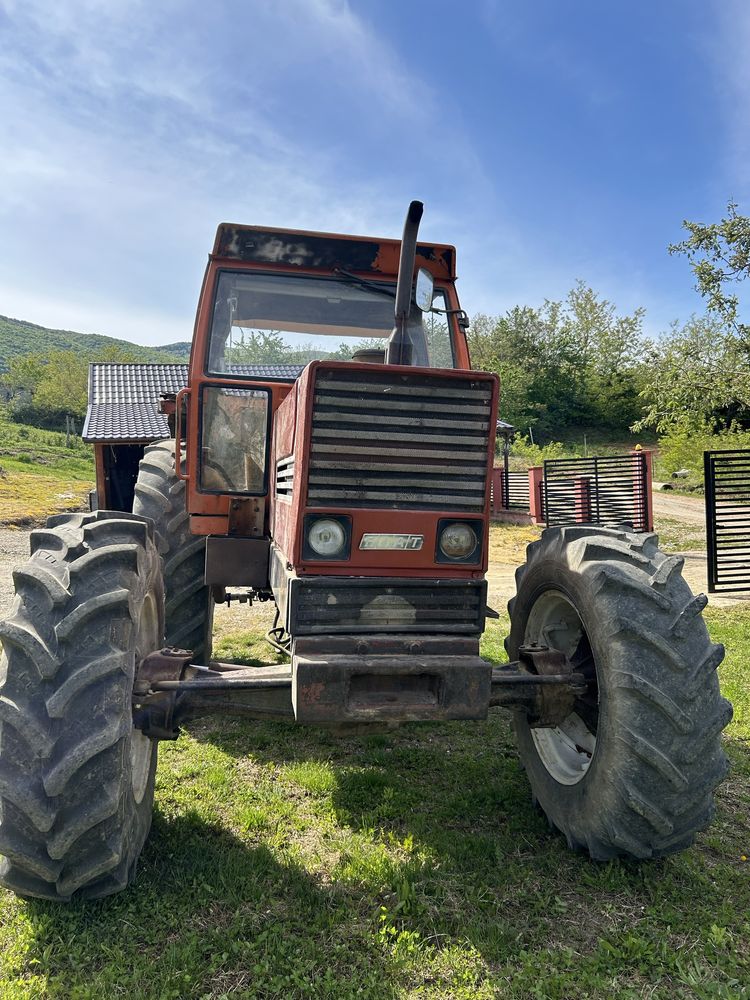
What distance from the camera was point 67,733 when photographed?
2463 millimetres

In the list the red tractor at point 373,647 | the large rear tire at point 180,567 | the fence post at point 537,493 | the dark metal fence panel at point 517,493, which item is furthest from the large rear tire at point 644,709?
the dark metal fence panel at point 517,493

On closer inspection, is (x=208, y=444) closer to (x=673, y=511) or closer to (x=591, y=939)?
(x=591, y=939)

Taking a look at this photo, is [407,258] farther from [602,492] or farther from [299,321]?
[602,492]

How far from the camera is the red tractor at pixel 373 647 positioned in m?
2.49

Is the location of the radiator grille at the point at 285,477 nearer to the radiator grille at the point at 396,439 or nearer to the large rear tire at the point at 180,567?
the radiator grille at the point at 396,439

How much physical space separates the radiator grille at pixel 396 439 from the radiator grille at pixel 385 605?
33 cm

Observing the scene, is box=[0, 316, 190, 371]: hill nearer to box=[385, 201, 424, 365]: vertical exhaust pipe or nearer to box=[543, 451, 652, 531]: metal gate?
box=[543, 451, 652, 531]: metal gate

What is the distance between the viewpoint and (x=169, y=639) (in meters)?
4.44

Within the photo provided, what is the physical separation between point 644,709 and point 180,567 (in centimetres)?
290

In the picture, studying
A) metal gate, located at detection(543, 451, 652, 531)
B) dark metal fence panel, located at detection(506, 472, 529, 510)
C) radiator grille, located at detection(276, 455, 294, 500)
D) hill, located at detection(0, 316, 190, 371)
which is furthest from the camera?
hill, located at detection(0, 316, 190, 371)

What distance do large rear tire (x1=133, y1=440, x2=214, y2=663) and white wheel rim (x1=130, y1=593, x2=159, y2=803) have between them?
3.04 ft

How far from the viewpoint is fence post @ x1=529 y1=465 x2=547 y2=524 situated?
18.9m

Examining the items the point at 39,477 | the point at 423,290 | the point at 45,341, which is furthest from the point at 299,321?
the point at 45,341

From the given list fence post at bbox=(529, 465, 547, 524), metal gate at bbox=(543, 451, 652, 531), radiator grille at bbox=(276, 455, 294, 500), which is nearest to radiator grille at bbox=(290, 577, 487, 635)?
radiator grille at bbox=(276, 455, 294, 500)
